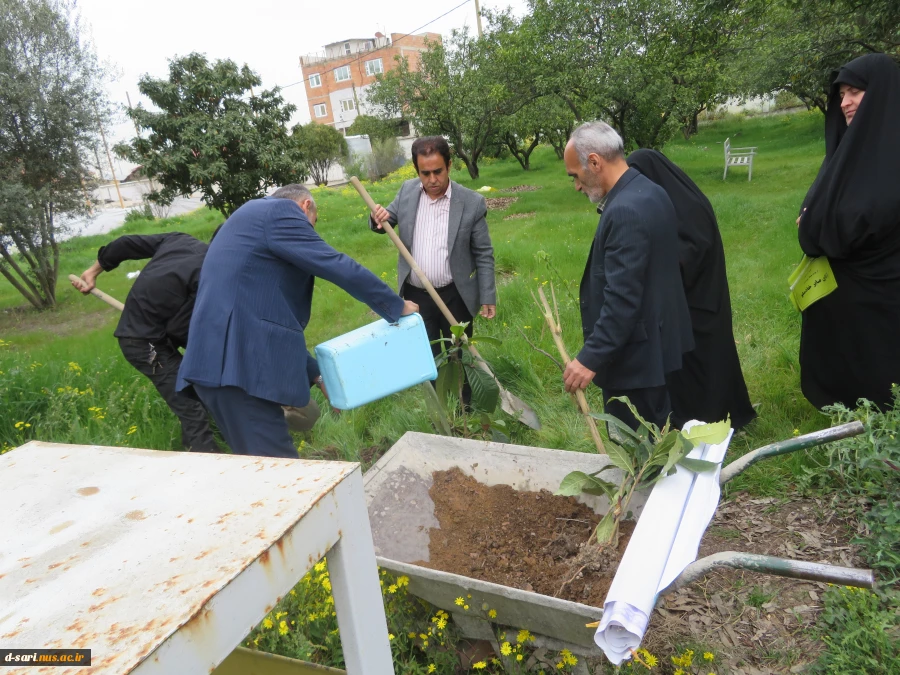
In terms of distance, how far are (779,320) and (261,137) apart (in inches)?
410

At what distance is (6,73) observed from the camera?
28.9 feet

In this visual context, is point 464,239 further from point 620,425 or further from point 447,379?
point 620,425

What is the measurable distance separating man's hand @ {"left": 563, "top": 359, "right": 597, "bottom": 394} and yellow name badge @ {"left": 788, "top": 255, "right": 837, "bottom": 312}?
4.17 ft

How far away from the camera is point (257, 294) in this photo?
8.30 feet

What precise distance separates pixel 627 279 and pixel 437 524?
1.21 m

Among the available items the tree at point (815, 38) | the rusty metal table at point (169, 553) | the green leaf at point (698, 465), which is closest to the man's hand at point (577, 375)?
the green leaf at point (698, 465)

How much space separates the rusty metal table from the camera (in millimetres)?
713

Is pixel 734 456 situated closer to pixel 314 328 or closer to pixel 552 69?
pixel 314 328

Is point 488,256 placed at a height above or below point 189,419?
above

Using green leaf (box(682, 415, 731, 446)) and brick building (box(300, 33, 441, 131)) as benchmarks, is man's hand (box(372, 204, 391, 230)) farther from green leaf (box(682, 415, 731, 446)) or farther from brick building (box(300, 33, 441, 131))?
brick building (box(300, 33, 441, 131))

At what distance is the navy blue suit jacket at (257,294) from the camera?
2494 millimetres

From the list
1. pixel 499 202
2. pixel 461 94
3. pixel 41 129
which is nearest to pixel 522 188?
pixel 499 202

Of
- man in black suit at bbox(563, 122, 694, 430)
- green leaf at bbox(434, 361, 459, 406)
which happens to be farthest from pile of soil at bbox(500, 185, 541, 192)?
man in black suit at bbox(563, 122, 694, 430)

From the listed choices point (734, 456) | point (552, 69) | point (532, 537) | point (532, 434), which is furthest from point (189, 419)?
point (552, 69)
